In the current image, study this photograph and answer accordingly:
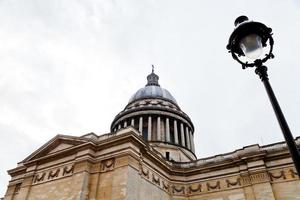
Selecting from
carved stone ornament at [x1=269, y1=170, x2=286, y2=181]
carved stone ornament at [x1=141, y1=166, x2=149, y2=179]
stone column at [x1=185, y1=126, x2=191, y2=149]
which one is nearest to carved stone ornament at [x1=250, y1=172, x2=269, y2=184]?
carved stone ornament at [x1=269, y1=170, x2=286, y2=181]

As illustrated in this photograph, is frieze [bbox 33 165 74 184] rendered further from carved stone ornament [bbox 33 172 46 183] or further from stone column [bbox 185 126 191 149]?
stone column [bbox 185 126 191 149]

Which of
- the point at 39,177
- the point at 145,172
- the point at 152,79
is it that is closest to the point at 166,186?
the point at 145,172

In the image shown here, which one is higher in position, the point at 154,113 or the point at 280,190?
the point at 154,113

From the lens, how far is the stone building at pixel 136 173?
62.6ft

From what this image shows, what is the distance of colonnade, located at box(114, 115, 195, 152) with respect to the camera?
109 ft

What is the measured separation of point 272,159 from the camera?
876 inches

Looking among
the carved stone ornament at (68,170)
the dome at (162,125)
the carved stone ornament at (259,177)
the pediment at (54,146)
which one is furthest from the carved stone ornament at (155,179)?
the dome at (162,125)

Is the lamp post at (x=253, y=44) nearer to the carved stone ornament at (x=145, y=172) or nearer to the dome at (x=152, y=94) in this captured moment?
the carved stone ornament at (x=145, y=172)

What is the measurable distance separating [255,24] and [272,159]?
19887 mm

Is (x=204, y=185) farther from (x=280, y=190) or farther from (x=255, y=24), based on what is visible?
(x=255, y=24)

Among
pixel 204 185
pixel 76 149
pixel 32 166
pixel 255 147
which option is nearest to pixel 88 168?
pixel 76 149

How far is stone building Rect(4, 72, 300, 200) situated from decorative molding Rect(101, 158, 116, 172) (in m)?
0.01

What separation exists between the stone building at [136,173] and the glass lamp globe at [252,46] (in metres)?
14.5

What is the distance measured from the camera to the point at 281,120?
15.1ft
